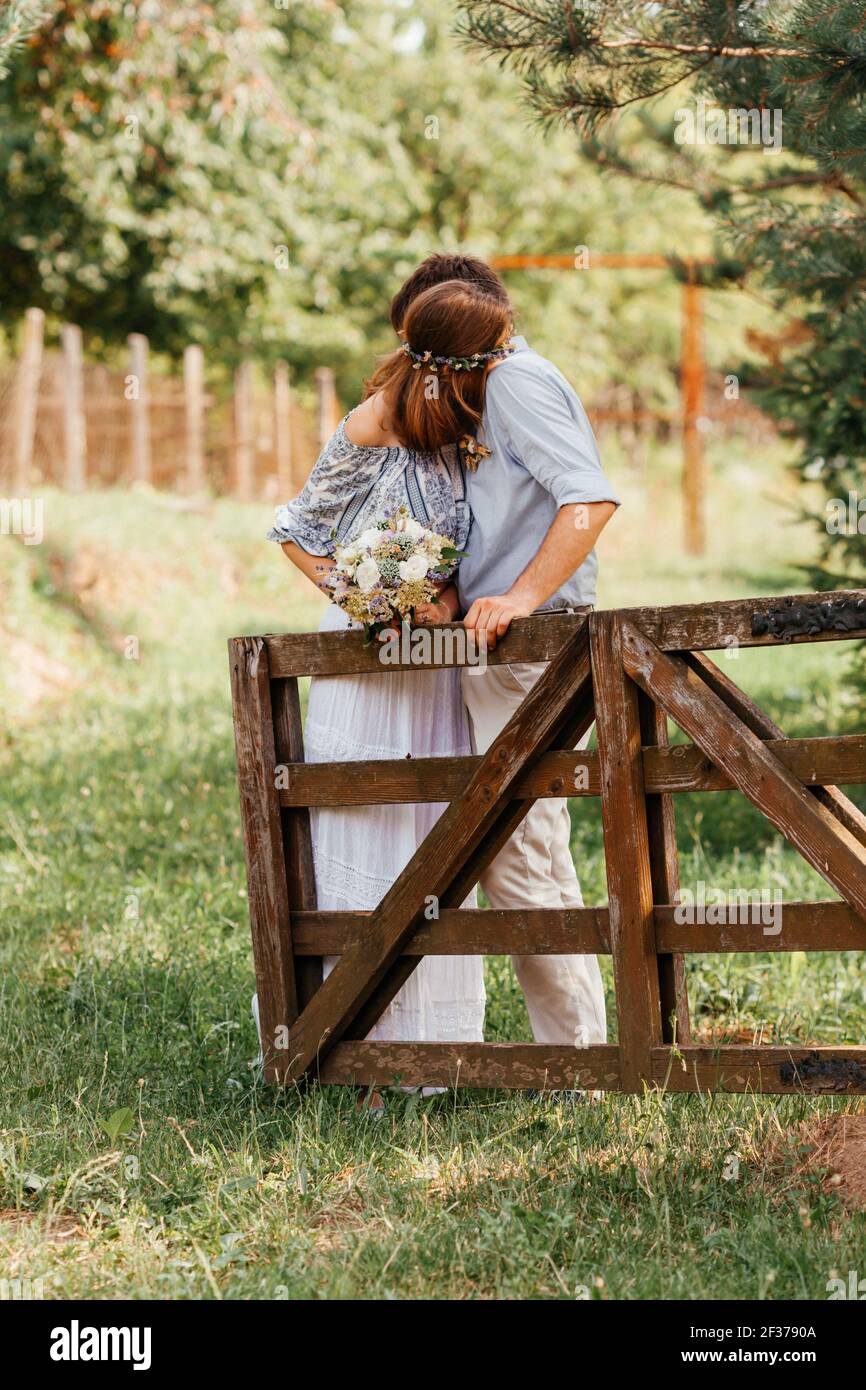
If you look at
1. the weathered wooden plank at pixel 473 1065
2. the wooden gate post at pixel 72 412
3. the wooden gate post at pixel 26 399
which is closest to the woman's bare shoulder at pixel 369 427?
the weathered wooden plank at pixel 473 1065

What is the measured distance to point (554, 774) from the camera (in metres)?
3.94

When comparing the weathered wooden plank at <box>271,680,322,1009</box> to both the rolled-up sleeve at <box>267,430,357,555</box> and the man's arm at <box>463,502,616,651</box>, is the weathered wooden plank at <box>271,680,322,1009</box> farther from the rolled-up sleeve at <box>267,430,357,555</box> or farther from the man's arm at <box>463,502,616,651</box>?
the man's arm at <box>463,502,616,651</box>

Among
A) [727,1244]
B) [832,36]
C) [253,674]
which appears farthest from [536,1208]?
[832,36]

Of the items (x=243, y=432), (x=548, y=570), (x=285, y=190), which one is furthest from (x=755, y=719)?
(x=285, y=190)

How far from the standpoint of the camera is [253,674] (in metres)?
4.25

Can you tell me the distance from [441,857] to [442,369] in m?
1.34

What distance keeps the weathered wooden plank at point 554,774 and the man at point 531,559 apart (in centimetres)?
24

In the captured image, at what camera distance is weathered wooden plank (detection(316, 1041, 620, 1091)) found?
12.8 feet

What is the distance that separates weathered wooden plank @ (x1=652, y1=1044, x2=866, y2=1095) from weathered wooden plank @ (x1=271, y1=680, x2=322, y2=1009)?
1.08m

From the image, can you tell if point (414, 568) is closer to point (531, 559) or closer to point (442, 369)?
point (531, 559)

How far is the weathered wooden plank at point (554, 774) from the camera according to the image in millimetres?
3598

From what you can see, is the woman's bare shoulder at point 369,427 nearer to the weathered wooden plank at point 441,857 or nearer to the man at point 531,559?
the man at point 531,559

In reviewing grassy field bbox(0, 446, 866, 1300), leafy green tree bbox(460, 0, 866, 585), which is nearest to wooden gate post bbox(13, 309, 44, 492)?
grassy field bbox(0, 446, 866, 1300)
